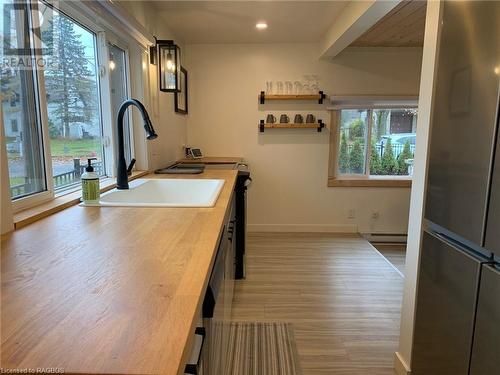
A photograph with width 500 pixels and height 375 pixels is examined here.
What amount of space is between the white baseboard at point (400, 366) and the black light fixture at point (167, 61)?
7.70 ft

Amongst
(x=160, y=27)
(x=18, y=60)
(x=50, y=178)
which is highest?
(x=160, y=27)

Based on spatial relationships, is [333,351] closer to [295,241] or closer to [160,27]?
[295,241]

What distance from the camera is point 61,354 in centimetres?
47

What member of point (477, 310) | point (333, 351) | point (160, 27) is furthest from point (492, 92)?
point (160, 27)

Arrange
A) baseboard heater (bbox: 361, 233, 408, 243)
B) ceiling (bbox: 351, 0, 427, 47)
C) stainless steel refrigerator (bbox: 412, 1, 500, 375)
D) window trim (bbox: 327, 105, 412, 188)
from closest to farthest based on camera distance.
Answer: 1. stainless steel refrigerator (bbox: 412, 1, 500, 375)
2. ceiling (bbox: 351, 0, 427, 47)
3. window trim (bbox: 327, 105, 412, 188)
4. baseboard heater (bbox: 361, 233, 408, 243)

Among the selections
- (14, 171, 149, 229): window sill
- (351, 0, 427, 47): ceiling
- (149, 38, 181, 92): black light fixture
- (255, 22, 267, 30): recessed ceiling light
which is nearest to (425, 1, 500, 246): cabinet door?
(351, 0, 427, 47): ceiling

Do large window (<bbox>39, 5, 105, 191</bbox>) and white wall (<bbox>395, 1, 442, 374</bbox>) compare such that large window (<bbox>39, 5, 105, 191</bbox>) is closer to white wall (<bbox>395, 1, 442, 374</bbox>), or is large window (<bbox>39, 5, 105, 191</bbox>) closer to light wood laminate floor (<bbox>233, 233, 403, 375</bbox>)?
light wood laminate floor (<bbox>233, 233, 403, 375</bbox>)

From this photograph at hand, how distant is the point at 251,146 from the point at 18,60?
292 cm

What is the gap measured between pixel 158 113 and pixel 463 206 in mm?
2358

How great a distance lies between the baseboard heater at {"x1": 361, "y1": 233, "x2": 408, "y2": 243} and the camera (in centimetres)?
415

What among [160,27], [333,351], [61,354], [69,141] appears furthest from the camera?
[160,27]

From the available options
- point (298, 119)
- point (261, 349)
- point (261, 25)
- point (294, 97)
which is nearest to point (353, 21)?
point (261, 25)

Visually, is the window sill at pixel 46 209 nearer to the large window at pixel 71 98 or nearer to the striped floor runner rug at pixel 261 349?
the large window at pixel 71 98
